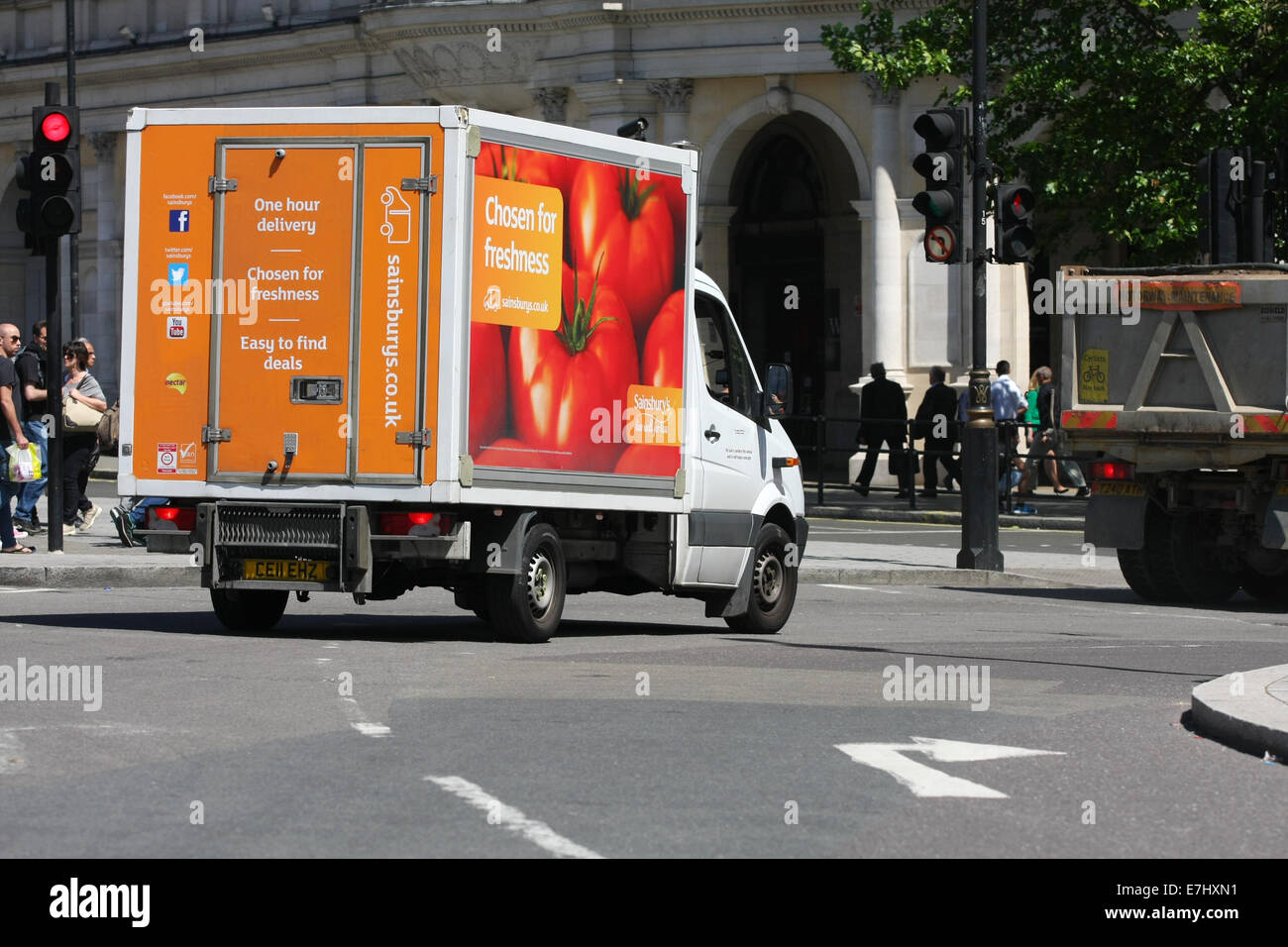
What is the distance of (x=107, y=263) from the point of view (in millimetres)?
48594

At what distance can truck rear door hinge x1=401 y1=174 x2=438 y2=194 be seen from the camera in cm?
1291

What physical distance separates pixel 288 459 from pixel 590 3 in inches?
1079

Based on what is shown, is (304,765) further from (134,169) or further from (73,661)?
(134,169)

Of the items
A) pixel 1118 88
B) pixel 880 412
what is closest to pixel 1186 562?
pixel 1118 88

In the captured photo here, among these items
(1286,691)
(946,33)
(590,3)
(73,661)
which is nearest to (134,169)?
(73,661)

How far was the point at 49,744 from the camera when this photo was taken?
902cm

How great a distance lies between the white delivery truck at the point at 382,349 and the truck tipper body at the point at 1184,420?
5478 mm

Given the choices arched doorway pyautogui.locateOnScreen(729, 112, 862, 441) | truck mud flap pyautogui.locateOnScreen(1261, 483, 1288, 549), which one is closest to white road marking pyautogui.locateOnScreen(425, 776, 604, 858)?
truck mud flap pyautogui.locateOnScreen(1261, 483, 1288, 549)

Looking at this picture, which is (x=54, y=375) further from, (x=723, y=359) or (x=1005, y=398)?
(x=1005, y=398)

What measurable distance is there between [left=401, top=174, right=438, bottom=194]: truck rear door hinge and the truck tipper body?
7077 millimetres

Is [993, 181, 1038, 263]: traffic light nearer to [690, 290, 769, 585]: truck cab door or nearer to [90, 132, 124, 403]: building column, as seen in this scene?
[690, 290, 769, 585]: truck cab door

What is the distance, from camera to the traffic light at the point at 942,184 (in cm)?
1998

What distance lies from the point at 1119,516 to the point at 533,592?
21.7 feet
